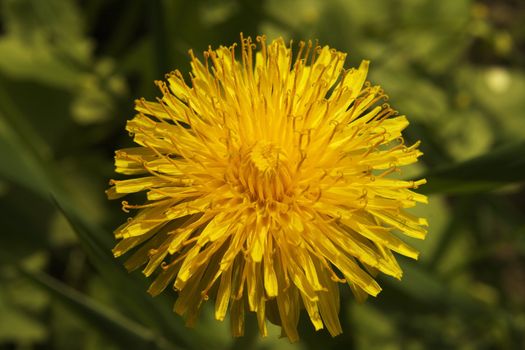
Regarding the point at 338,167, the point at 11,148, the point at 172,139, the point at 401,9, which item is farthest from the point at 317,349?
the point at 401,9

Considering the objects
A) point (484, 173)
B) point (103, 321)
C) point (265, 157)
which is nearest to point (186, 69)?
point (265, 157)

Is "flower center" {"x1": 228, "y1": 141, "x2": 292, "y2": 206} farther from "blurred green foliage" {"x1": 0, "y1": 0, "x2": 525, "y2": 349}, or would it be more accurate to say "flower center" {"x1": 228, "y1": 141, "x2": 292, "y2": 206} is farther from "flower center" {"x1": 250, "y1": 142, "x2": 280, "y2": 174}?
"blurred green foliage" {"x1": 0, "y1": 0, "x2": 525, "y2": 349}

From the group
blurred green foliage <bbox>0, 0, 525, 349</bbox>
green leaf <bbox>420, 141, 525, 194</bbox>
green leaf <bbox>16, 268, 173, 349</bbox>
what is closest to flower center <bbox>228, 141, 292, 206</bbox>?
green leaf <bbox>420, 141, 525, 194</bbox>

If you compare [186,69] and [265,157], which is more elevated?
[186,69]

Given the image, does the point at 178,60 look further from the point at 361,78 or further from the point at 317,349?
the point at 317,349

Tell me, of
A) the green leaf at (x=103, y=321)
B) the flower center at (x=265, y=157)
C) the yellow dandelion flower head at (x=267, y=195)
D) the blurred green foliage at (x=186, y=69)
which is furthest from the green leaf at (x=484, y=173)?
the green leaf at (x=103, y=321)

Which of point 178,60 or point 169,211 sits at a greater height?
point 178,60

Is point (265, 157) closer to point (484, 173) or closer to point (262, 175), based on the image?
point (262, 175)
